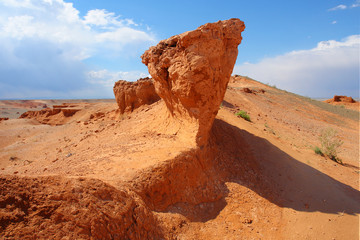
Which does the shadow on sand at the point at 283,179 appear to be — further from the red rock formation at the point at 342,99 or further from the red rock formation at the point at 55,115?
the red rock formation at the point at 342,99

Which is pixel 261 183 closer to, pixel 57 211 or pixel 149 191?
pixel 149 191

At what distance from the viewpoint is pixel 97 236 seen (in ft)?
7.12

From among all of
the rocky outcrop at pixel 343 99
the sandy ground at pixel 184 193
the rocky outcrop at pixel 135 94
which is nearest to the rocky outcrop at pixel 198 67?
the sandy ground at pixel 184 193

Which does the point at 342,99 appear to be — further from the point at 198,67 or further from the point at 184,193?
the point at 184,193

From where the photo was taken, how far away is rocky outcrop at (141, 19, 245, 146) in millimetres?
4777

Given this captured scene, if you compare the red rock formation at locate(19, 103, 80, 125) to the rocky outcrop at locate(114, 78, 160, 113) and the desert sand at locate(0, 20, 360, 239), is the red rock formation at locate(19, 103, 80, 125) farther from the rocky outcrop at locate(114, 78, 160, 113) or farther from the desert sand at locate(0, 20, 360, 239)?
the desert sand at locate(0, 20, 360, 239)

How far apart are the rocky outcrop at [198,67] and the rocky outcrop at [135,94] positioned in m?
6.38

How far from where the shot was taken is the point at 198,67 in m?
4.69

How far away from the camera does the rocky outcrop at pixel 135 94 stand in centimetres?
1212

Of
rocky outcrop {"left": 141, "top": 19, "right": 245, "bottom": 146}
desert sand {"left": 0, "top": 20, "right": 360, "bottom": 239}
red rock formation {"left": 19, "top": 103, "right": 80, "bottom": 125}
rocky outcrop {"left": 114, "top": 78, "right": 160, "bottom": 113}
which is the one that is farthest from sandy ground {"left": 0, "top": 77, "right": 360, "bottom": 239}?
red rock formation {"left": 19, "top": 103, "right": 80, "bottom": 125}

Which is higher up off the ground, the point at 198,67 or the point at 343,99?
the point at 198,67

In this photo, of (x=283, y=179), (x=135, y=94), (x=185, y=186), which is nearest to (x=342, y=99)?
(x=135, y=94)

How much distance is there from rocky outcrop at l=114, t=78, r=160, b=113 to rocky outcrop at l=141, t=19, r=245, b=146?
20.9 ft

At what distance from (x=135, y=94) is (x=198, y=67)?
821 cm
